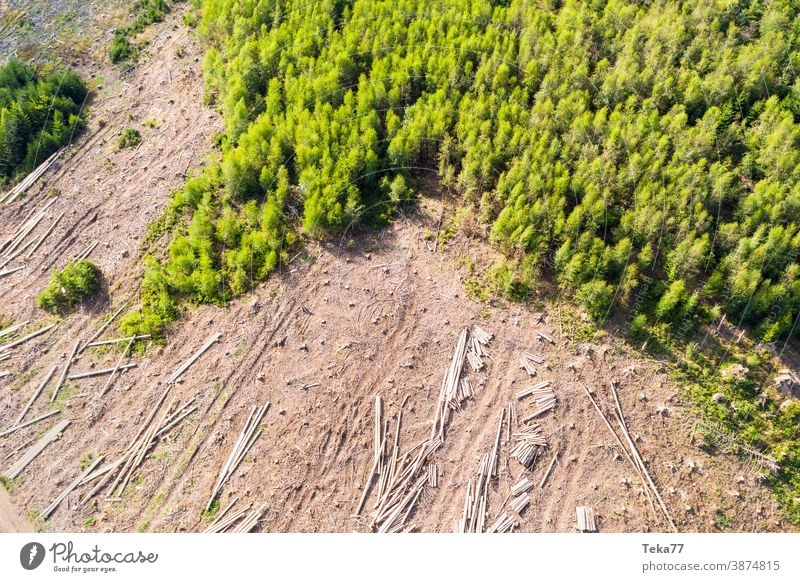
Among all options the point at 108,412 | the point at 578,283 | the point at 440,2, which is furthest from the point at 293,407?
the point at 440,2

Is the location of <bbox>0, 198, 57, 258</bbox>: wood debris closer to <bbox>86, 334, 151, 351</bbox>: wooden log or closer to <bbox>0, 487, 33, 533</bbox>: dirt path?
<bbox>86, 334, 151, 351</bbox>: wooden log

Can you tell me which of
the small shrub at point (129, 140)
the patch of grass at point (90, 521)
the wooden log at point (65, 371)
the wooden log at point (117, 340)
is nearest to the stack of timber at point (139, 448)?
the patch of grass at point (90, 521)

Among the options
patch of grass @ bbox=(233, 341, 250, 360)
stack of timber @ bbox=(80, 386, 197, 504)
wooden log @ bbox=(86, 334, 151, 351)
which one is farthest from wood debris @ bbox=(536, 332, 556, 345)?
wooden log @ bbox=(86, 334, 151, 351)

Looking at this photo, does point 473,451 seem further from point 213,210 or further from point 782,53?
point 782,53

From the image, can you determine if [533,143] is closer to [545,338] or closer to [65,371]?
[545,338]

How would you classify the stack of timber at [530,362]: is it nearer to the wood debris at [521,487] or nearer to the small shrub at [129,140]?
the wood debris at [521,487]

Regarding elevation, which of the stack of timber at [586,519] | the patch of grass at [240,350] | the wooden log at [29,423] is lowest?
the stack of timber at [586,519]
